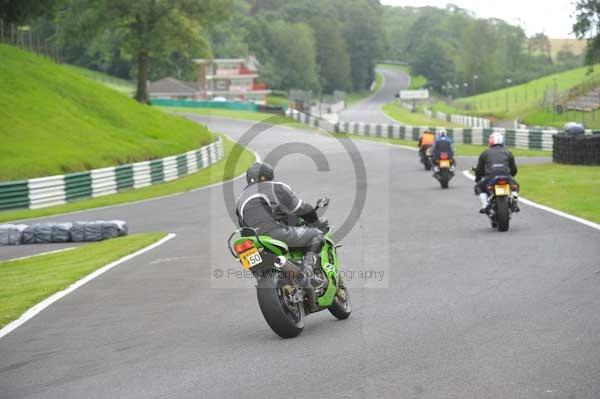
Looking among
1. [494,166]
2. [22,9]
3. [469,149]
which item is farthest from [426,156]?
[22,9]

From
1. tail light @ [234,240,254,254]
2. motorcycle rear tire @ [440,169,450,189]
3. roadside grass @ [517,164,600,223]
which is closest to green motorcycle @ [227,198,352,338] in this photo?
tail light @ [234,240,254,254]

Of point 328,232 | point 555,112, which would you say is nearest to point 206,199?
point 328,232

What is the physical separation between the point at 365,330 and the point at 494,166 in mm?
8395

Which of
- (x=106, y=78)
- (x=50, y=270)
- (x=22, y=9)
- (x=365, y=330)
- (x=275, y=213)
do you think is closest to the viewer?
(x=365, y=330)

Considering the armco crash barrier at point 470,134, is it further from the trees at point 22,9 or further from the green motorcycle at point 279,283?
the green motorcycle at point 279,283

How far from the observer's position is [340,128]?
6900 centimetres

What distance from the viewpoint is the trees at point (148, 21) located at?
2662 inches

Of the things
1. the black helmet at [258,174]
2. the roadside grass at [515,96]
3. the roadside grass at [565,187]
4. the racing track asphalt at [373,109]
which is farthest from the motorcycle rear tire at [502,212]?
the roadside grass at [515,96]

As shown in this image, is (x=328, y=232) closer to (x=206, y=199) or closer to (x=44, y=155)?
(x=206, y=199)

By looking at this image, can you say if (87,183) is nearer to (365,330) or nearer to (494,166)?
(494,166)

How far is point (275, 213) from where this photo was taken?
905cm

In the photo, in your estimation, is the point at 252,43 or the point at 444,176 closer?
the point at 444,176

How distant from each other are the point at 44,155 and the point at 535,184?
18233mm

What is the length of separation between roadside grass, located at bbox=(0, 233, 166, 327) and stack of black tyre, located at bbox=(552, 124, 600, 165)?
648 inches
